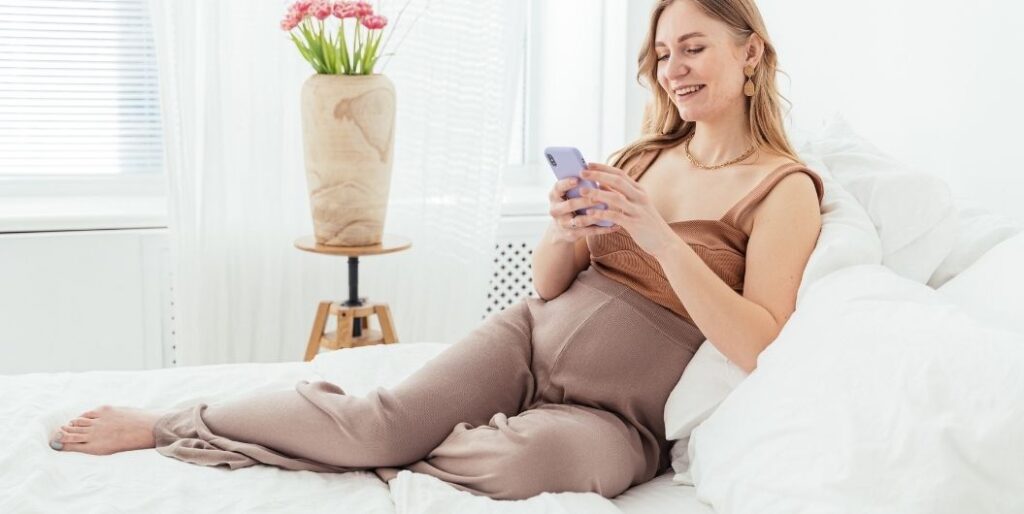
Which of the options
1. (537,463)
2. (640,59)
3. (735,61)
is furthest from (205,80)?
(537,463)

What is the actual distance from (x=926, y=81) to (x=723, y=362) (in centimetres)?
71

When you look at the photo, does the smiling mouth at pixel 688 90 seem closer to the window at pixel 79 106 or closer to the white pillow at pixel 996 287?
the white pillow at pixel 996 287

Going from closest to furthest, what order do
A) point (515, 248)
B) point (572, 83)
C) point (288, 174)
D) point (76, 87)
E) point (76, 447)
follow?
point (76, 447) → point (288, 174) → point (76, 87) → point (515, 248) → point (572, 83)

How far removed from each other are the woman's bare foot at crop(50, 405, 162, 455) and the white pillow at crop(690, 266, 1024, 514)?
29.5 inches

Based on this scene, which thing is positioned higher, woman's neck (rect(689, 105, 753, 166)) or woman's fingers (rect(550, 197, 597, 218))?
woman's neck (rect(689, 105, 753, 166))

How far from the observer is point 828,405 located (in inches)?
43.6

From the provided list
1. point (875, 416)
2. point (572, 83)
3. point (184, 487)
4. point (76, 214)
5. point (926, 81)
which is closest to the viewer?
point (875, 416)

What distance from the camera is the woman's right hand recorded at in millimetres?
1447

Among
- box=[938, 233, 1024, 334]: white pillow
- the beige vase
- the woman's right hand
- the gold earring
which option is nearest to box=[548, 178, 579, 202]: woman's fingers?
the woman's right hand

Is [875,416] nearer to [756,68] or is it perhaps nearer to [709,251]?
[709,251]

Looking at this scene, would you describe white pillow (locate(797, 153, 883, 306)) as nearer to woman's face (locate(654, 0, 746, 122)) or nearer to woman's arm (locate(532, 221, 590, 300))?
woman's face (locate(654, 0, 746, 122))

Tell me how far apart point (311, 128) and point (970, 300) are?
1.47 meters

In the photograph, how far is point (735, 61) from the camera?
1.61 meters

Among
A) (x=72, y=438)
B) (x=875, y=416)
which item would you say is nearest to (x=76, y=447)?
(x=72, y=438)
